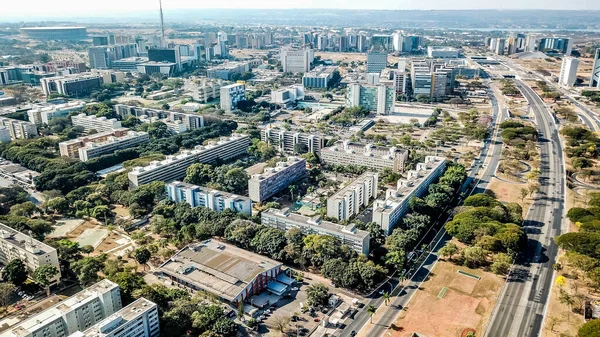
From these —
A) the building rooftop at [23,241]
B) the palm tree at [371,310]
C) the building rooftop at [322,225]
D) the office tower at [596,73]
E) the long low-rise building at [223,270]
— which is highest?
the office tower at [596,73]

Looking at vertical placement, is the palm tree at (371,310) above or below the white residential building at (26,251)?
below

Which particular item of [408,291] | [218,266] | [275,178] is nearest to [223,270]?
[218,266]

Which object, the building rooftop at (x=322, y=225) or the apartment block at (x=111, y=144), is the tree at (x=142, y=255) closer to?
the building rooftop at (x=322, y=225)

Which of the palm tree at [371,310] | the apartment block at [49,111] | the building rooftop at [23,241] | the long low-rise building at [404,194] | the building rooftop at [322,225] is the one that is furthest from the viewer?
the apartment block at [49,111]

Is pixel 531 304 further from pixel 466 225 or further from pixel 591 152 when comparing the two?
pixel 591 152

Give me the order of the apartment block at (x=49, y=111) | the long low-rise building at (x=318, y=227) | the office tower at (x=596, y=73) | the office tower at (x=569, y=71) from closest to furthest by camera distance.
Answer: the long low-rise building at (x=318, y=227) < the apartment block at (x=49, y=111) < the office tower at (x=596, y=73) < the office tower at (x=569, y=71)

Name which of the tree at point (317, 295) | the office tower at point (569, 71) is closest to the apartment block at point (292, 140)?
the tree at point (317, 295)
